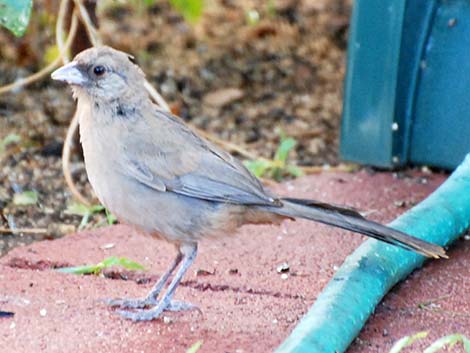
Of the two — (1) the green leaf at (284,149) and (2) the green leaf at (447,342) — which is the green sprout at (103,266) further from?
(1) the green leaf at (284,149)

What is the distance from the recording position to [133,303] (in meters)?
4.12

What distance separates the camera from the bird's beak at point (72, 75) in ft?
13.7

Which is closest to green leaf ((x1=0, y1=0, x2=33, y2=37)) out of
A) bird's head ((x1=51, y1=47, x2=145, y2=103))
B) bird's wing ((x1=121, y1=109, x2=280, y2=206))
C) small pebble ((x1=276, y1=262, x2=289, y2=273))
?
bird's head ((x1=51, y1=47, x2=145, y2=103))

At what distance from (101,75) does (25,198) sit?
1.67 metres

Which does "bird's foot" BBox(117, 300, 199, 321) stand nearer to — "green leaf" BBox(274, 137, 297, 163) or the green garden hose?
the green garden hose

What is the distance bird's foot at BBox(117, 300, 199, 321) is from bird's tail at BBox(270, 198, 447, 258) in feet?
1.71

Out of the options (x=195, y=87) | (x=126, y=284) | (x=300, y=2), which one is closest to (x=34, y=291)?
(x=126, y=284)

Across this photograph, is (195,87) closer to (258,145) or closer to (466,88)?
(258,145)

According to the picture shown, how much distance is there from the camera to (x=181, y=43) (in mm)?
8109

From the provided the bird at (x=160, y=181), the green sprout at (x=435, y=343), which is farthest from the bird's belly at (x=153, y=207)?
the green sprout at (x=435, y=343)

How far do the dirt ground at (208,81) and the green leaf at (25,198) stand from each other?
0.04 m

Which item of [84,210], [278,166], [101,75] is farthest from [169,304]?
[278,166]

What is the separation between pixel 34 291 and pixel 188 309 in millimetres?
636

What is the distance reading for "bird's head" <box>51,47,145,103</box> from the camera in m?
4.22
